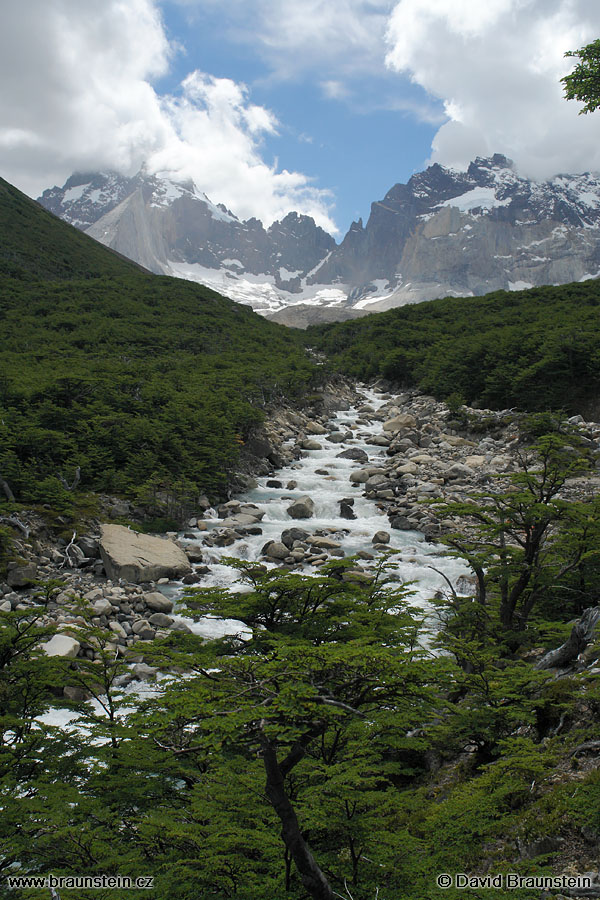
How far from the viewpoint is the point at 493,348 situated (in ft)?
114

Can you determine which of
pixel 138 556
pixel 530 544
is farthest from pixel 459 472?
pixel 138 556

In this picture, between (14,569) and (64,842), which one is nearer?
(64,842)

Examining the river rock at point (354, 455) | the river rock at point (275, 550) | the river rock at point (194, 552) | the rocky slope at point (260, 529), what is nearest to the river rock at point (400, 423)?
the rocky slope at point (260, 529)

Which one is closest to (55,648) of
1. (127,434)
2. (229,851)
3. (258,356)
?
(229,851)

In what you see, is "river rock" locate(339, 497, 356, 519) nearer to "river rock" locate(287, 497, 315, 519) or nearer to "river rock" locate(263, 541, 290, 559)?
"river rock" locate(287, 497, 315, 519)

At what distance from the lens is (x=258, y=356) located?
40.0m

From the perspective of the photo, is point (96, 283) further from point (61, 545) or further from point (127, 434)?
point (61, 545)

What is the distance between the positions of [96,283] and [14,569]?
49580 millimetres

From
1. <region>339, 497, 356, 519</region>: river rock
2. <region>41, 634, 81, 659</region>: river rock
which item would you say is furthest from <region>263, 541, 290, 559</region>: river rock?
<region>41, 634, 81, 659</region>: river rock

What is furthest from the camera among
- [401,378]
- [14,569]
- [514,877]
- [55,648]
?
[401,378]

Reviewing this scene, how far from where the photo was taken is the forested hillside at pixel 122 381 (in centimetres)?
1778

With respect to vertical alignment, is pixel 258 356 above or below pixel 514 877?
above

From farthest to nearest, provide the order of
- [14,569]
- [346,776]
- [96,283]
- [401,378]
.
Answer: [96,283]
[401,378]
[14,569]
[346,776]

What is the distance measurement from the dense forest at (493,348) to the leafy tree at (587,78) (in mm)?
20305
